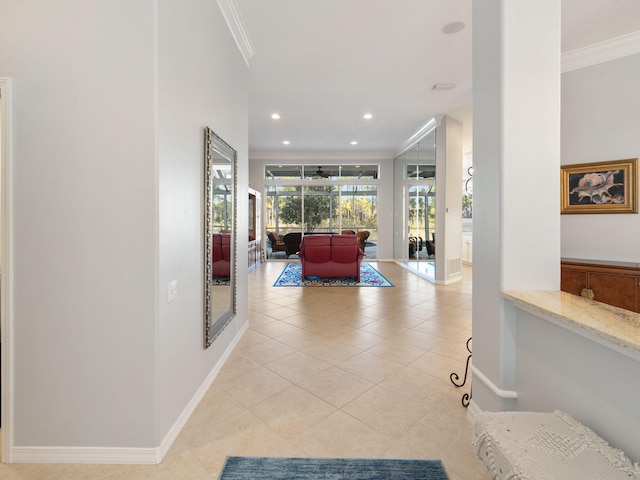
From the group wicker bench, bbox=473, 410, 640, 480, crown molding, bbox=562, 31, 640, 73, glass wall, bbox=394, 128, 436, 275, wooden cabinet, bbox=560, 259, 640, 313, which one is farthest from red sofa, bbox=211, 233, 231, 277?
glass wall, bbox=394, 128, 436, 275

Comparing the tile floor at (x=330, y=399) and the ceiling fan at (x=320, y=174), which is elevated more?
the ceiling fan at (x=320, y=174)

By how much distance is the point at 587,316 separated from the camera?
1288mm

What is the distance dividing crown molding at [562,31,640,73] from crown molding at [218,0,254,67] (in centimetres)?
354

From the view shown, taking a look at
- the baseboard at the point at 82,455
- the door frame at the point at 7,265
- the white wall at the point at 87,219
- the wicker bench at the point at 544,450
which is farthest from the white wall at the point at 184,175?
the wicker bench at the point at 544,450

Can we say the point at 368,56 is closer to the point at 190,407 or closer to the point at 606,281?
the point at 606,281

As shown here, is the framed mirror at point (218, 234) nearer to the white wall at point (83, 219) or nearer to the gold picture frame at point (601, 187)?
the white wall at point (83, 219)

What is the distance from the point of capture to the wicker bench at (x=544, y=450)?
935mm

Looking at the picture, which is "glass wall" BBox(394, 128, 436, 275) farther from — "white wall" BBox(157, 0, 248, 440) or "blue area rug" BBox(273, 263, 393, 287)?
"white wall" BBox(157, 0, 248, 440)

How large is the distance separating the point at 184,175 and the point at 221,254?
0.94 m

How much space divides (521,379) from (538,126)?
4.66 feet

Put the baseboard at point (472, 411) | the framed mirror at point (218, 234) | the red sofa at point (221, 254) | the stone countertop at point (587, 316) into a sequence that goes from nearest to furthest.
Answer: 1. the stone countertop at point (587, 316)
2. the baseboard at point (472, 411)
3. the framed mirror at point (218, 234)
4. the red sofa at point (221, 254)

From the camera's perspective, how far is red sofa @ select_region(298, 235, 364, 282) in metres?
6.44

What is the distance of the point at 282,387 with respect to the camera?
2.42 meters

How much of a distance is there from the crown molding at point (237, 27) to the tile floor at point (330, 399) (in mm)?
3164
